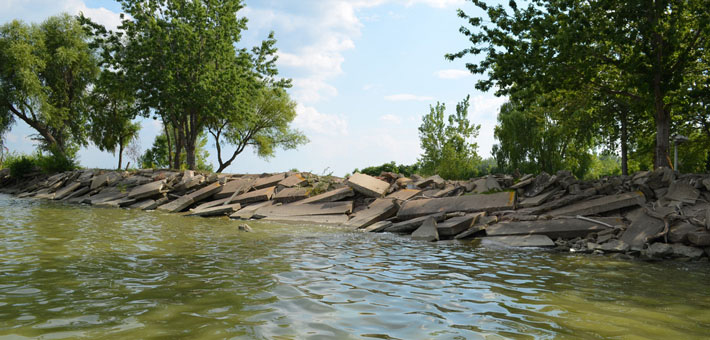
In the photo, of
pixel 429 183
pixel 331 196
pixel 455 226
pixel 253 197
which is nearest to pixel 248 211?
pixel 253 197

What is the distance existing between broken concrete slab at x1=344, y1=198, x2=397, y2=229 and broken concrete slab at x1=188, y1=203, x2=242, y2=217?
4.76 metres

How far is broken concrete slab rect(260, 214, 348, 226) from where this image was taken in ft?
43.6

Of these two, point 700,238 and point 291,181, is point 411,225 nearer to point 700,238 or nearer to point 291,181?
point 700,238

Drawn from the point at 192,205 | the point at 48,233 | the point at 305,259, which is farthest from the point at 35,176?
the point at 305,259

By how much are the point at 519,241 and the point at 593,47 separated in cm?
1107

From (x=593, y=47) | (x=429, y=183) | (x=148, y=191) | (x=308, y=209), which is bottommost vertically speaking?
(x=308, y=209)

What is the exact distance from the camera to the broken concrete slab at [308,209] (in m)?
14.3

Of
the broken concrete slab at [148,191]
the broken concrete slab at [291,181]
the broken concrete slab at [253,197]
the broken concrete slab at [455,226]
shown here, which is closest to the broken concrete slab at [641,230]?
the broken concrete slab at [455,226]

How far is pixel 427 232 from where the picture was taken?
34.9 ft

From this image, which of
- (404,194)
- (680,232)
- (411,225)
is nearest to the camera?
(680,232)

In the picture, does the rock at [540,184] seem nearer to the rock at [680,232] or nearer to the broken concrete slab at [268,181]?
the rock at [680,232]

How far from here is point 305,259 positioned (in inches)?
281

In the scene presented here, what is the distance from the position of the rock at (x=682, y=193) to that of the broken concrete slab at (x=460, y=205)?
3595 millimetres

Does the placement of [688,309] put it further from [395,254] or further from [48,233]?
[48,233]
